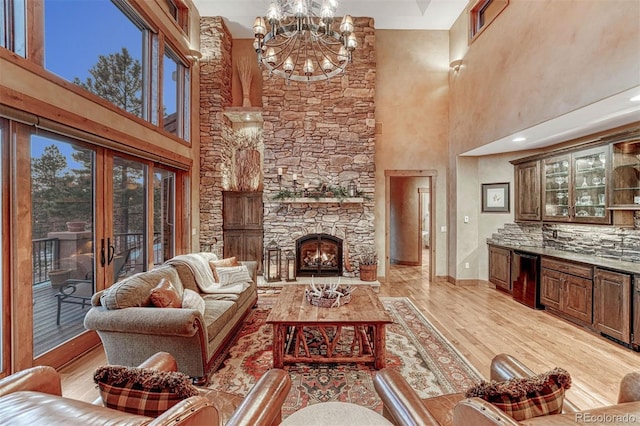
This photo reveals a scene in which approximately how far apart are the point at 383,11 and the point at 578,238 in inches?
200

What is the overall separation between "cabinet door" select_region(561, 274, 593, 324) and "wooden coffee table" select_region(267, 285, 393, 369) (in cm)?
263

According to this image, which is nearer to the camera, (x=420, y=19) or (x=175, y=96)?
(x=175, y=96)

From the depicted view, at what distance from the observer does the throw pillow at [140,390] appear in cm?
105

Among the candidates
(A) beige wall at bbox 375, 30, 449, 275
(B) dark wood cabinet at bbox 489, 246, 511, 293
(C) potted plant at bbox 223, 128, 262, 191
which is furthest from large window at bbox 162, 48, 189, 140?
(B) dark wood cabinet at bbox 489, 246, 511, 293

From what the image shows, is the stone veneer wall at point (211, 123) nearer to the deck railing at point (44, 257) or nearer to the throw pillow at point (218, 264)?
the throw pillow at point (218, 264)

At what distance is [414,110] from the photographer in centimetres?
607

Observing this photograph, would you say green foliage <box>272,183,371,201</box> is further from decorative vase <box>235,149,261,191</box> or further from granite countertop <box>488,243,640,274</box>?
granite countertop <box>488,243,640,274</box>

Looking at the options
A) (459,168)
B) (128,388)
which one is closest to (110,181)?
(128,388)

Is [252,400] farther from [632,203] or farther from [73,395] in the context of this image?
[632,203]

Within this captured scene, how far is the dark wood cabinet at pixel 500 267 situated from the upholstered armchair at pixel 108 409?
478cm

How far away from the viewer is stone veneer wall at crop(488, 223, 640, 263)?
3664mm

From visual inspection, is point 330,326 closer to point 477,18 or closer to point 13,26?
point 13,26

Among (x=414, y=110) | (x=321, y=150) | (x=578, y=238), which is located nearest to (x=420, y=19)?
(x=414, y=110)

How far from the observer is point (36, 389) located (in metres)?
1.25
